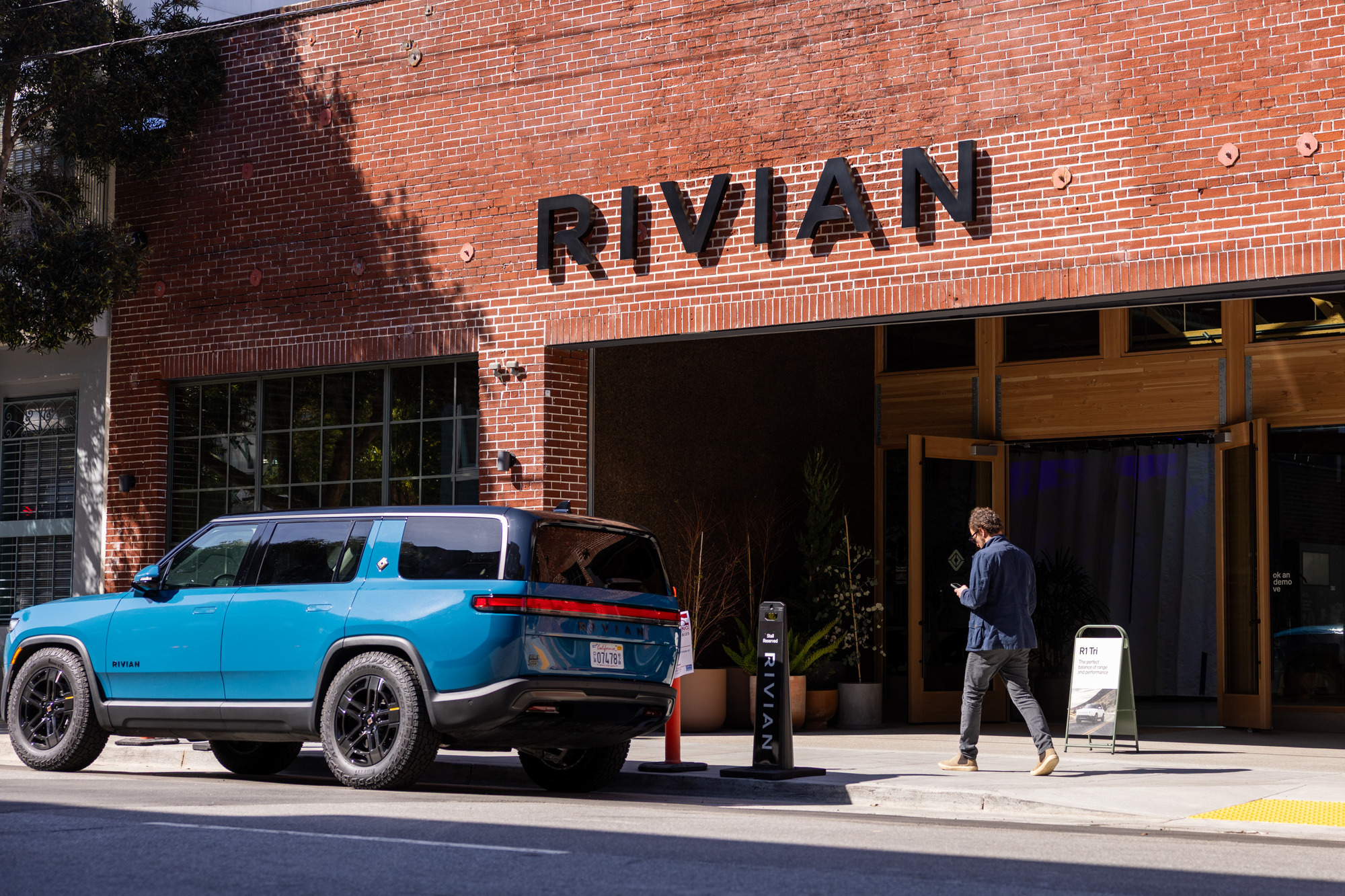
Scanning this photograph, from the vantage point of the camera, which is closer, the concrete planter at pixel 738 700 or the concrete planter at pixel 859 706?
the concrete planter at pixel 738 700

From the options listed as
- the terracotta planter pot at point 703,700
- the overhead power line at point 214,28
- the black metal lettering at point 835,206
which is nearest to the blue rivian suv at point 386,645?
the black metal lettering at point 835,206

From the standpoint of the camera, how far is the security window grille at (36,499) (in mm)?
17953

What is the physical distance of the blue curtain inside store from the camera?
18.3 metres

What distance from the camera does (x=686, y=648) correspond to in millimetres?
10680

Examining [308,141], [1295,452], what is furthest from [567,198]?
[1295,452]

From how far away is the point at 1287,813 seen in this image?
9180 mm

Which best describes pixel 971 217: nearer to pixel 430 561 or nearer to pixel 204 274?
pixel 430 561

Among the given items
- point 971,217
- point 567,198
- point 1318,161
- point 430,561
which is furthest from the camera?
point 567,198

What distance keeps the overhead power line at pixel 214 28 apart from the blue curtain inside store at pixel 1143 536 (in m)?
8.81

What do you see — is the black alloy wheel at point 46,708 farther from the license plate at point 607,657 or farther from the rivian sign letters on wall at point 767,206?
the rivian sign letters on wall at point 767,206

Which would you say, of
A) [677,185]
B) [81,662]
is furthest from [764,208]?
[81,662]

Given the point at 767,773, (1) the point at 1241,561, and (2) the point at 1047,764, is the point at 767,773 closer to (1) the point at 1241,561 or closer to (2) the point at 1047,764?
(2) the point at 1047,764

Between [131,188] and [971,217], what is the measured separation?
9585 mm

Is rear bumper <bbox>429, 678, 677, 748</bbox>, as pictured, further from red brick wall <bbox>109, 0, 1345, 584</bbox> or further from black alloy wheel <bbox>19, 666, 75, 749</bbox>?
red brick wall <bbox>109, 0, 1345, 584</bbox>
